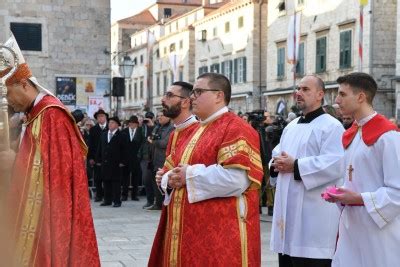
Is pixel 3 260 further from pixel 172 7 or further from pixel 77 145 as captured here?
pixel 172 7

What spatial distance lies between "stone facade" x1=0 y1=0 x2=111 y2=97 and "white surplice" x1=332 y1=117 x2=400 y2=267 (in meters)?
23.3

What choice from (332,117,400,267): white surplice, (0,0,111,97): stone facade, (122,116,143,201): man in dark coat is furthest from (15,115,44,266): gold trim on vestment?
(0,0,111,97): stone facade

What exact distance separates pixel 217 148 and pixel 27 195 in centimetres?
135

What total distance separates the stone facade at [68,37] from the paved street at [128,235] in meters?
13.9

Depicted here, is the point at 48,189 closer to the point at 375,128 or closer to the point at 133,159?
the point at 375,128

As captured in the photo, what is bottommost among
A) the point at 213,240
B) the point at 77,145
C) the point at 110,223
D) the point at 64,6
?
the point at 110,223

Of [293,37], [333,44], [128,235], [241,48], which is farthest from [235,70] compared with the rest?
[128,235]

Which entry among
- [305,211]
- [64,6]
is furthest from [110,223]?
[64,6]

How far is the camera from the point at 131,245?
29.8ft

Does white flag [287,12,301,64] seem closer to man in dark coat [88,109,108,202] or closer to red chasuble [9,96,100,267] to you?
man in dark coat [88,109,108,202]

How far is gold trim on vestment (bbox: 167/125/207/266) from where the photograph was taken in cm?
489

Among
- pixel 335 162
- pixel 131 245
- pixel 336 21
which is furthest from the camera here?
pixel 336 21

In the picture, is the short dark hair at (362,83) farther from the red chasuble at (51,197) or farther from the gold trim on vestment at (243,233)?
the red chasuble at (51,197)

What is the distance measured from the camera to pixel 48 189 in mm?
4211
